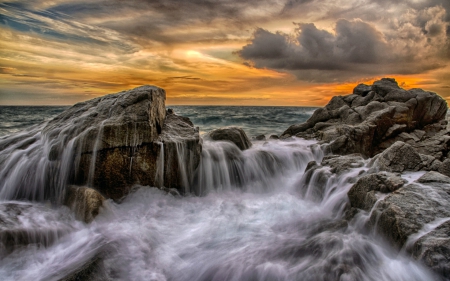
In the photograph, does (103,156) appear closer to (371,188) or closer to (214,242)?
(214,242)

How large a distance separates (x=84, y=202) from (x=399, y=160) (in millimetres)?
7923

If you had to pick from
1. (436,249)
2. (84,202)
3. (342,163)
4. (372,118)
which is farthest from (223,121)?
(436,249)

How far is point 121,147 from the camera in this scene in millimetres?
7641

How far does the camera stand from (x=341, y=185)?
25.2 ft

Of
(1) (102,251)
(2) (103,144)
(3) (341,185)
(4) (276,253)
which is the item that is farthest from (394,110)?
(1) (102,251)

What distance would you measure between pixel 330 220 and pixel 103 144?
608 centimetres

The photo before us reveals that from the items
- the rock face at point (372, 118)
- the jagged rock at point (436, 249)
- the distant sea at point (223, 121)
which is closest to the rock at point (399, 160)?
the jagged rock at point (436, 249)

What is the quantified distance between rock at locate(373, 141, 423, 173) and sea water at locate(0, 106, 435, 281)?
0.70 meters

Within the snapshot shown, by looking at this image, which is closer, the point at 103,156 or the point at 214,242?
the point at 214,242

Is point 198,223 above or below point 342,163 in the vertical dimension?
below

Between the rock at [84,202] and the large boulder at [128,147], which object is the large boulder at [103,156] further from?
the rock at [84,202]

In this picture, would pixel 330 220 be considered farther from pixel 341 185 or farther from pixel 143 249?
pixel 143 249

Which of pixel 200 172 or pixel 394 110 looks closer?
pixel 200 172

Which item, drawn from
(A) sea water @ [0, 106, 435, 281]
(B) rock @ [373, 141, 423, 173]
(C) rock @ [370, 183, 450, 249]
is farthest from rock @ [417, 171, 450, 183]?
(A) sea water @ [0, 106, 435, 281]
